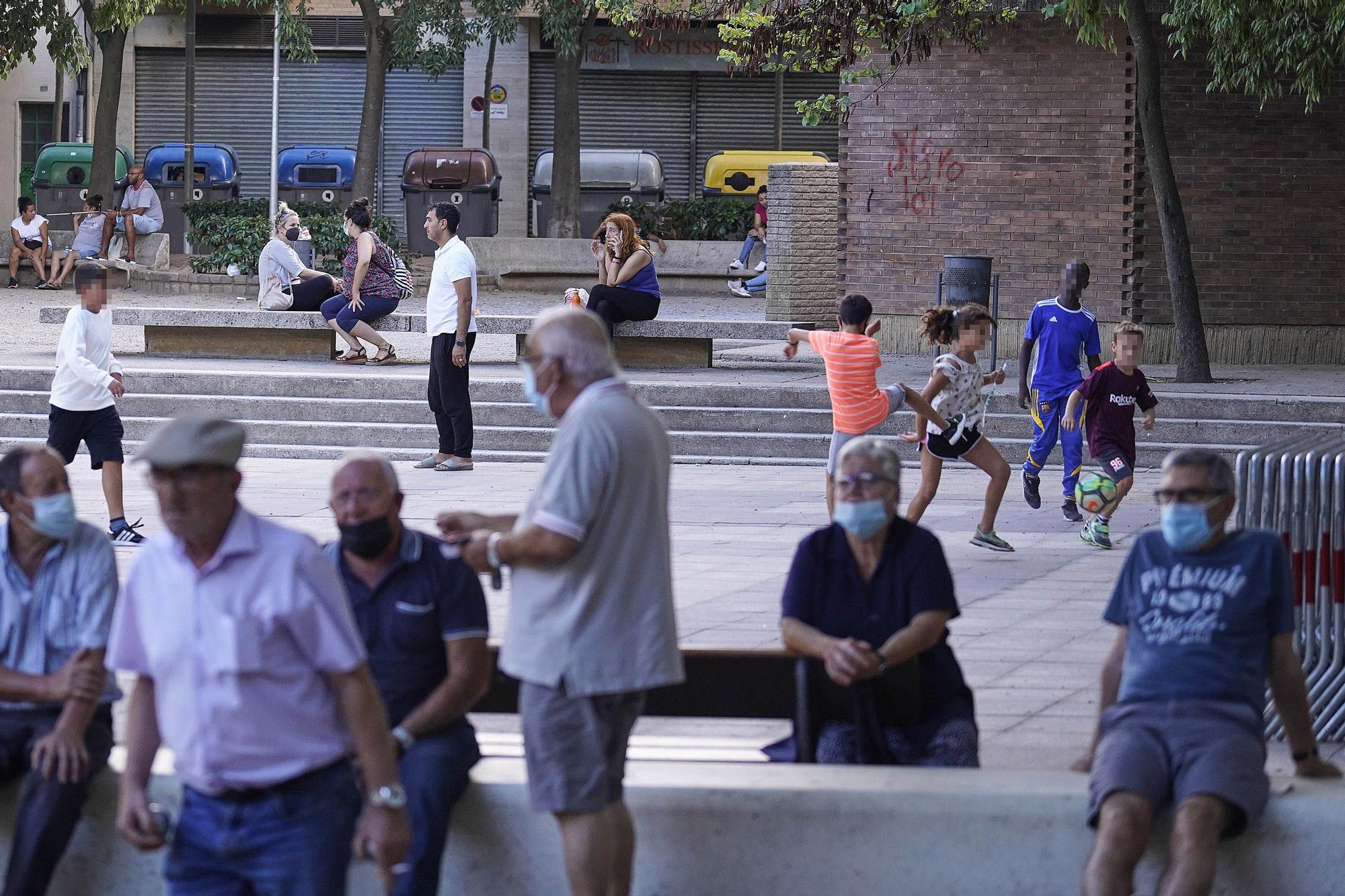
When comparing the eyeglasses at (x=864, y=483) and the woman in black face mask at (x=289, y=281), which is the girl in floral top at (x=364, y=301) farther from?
the eyeglasses at (x=864, y=483)

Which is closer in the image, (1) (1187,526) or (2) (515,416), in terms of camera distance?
(1) (1187,526)

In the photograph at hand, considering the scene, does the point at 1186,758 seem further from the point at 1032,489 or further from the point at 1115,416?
the point at 1032,489

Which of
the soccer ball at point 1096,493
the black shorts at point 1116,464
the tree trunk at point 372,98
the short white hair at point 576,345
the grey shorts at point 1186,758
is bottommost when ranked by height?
the grey shorts at point 1186,758

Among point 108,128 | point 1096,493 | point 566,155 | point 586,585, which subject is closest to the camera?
point 586,585

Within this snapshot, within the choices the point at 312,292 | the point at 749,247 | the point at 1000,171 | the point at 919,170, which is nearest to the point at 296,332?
the point at 312,292

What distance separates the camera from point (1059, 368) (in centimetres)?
1058

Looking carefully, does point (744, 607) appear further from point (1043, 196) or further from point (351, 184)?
point (351, 184)

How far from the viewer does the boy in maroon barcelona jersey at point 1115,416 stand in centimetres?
957

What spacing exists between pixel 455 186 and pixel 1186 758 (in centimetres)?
2432

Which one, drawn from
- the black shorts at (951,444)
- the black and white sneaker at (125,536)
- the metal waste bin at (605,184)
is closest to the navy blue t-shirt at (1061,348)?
the black shorts at (951,444)

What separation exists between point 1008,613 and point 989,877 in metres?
3.42

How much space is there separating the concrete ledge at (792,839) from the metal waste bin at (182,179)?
24636 mm

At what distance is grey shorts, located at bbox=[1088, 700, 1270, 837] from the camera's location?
4.20 metres

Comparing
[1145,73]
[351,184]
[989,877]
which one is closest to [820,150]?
[351,184]
